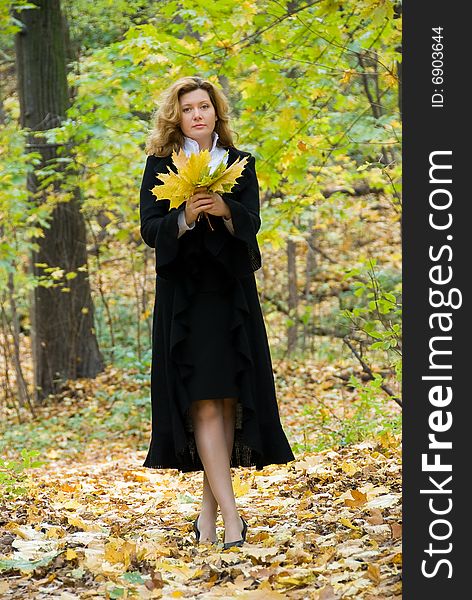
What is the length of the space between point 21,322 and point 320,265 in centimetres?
550

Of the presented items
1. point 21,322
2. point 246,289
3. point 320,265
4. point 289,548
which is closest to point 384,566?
point 289,548

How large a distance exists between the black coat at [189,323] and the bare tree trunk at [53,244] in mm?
7019

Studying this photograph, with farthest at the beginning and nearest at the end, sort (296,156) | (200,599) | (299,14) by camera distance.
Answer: (296,156)
(299,14)
(200,599)

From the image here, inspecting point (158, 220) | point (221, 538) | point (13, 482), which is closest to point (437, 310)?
point (158, 220)

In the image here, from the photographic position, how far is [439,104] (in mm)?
2654

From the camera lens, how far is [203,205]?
11.2 ft

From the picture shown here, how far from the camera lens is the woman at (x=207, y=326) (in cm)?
356

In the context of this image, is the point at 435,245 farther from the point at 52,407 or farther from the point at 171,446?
the point at 52,407

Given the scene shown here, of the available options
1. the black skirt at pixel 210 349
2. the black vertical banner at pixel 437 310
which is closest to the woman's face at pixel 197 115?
the black skirt at pixel 210 349

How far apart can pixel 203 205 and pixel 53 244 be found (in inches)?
309

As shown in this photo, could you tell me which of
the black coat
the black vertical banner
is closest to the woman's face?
the black coat

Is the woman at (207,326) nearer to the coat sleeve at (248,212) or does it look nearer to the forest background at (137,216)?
the coat sleeve at (248,212)

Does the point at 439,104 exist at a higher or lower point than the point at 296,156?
lower

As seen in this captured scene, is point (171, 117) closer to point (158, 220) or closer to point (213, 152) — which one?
point (213, 152)
